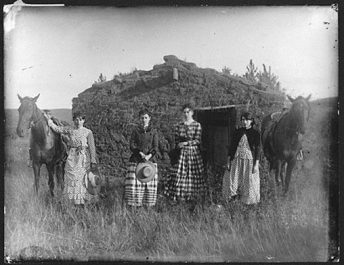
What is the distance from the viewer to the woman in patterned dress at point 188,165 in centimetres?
627

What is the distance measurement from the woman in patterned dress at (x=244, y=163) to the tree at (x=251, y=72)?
0.35 meters

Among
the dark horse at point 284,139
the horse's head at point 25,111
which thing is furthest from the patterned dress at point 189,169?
the horse's head at point 25,111

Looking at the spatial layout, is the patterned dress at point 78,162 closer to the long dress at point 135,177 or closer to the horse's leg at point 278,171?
the long dress at point 135,177

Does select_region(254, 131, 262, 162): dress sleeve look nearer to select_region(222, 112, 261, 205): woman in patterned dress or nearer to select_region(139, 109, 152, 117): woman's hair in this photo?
select_region(222, 112, 261, 205): woman in patterned dress

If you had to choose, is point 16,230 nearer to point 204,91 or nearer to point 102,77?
point 102,77

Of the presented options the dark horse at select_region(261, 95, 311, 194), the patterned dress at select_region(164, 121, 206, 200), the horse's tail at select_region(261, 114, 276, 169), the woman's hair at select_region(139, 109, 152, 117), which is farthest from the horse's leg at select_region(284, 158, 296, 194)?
the woman's hair at select_region(139, 109, 152, 117)

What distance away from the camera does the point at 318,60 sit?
628 centimetres

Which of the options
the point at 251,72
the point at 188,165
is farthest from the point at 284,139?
the point at 188,165

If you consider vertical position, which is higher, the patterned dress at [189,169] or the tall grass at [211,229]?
the patterned dress at [189,169]

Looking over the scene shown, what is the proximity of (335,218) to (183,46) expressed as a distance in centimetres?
232

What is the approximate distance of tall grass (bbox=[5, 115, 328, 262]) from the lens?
6.27 meters

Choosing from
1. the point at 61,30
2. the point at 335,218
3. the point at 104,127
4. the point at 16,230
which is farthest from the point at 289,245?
the point at 61,30

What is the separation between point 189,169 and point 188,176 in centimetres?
7

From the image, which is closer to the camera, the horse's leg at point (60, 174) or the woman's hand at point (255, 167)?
the woman's hand at point (255, 167)
